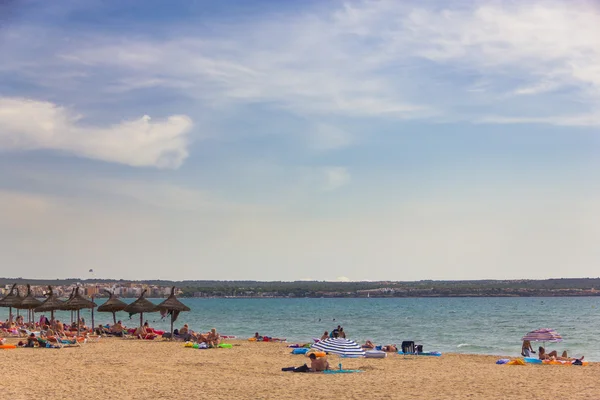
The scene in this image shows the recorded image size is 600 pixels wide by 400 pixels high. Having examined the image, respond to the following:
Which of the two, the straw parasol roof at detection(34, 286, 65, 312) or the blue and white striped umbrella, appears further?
the straw parasol roof at detection(34, 286, 65, 312)

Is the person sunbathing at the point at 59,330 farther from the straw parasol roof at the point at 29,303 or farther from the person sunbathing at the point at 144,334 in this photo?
the straw parasol roof at the point at 29,303

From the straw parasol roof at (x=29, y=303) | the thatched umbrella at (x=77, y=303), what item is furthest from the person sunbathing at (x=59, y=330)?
the straw parasol roof at (x=29, y=303)

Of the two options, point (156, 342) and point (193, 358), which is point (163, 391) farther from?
point (156, 342)

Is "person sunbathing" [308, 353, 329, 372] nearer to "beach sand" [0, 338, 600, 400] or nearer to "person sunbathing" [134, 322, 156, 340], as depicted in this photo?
"beach sand" [0, 338, 600, 400]

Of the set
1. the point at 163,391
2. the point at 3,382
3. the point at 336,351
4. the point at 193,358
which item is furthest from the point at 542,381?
the point at 3,382

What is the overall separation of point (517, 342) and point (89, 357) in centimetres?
2280

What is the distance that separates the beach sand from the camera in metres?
14.6

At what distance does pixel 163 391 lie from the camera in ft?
49.0

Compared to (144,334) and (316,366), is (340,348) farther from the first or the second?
(144,334)

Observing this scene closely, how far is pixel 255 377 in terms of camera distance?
695 inches

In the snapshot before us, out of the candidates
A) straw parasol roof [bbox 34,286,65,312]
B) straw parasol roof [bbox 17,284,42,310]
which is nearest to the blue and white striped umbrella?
straw parasol roof [bbox 34,286,65,312]

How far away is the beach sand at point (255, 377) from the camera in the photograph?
575 inches

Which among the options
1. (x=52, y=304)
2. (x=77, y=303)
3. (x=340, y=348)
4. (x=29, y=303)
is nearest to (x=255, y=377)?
(x=340, y=348)

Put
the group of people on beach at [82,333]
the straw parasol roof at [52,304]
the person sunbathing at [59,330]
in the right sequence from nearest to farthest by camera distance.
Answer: the group of people on beach at [82,333] < the person sunbathing at [59,330] < the straw parasol roof at [52,304]
